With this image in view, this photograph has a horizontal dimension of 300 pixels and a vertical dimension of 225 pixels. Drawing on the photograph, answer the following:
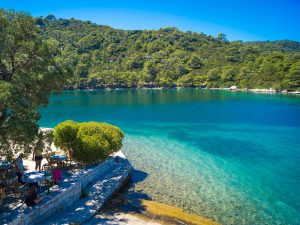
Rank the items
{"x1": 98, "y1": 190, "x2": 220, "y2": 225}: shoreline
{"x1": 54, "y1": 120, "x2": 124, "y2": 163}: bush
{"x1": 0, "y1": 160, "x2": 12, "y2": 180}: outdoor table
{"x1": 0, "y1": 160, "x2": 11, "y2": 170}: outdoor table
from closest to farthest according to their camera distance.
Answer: {"x1": 98, "y1": 190, "x2": 220, "y2": 225}: shoreline, {"x1": 0, "y1": 160, "x2": 12, "y2": 180}: outdoor table, {"x1": 0, "y1": 160, "x2": 11, "y2": 170}: outdoor table, {"x1": 54, "y1": 120, "x2": 124, "y2": 163}: bush

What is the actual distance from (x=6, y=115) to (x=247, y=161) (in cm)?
2403

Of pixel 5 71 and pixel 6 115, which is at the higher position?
pixel 5 71

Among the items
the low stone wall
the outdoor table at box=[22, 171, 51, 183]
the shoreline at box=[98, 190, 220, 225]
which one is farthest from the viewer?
the shoreline at box=[98, 190, 220, 225]

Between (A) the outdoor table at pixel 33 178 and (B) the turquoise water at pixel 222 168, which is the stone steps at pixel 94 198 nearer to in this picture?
(B) the turquoise water at pixel 222 168

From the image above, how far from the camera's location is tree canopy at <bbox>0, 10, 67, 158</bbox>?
46.5 ft

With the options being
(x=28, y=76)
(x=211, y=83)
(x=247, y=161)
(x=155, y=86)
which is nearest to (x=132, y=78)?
(x=155, y=86)

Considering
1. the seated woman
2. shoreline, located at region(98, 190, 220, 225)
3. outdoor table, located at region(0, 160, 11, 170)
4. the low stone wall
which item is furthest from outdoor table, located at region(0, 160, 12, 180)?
shoreline, located at region(98, 190, 220, 225)

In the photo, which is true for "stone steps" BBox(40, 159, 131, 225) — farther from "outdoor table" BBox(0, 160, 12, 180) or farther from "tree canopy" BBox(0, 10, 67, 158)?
"outdoor table" BBox(0, 160, 12, 180)

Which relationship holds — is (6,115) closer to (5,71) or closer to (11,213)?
(5,71)

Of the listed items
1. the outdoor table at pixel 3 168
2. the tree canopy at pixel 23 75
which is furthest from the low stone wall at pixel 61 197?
the outdoor table at pixel 3 168

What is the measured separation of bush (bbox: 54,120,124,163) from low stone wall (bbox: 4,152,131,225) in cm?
105

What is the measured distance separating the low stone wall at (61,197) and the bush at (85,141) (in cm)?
105

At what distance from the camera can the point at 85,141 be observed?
22312 millimetres

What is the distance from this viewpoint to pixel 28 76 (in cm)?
1642
